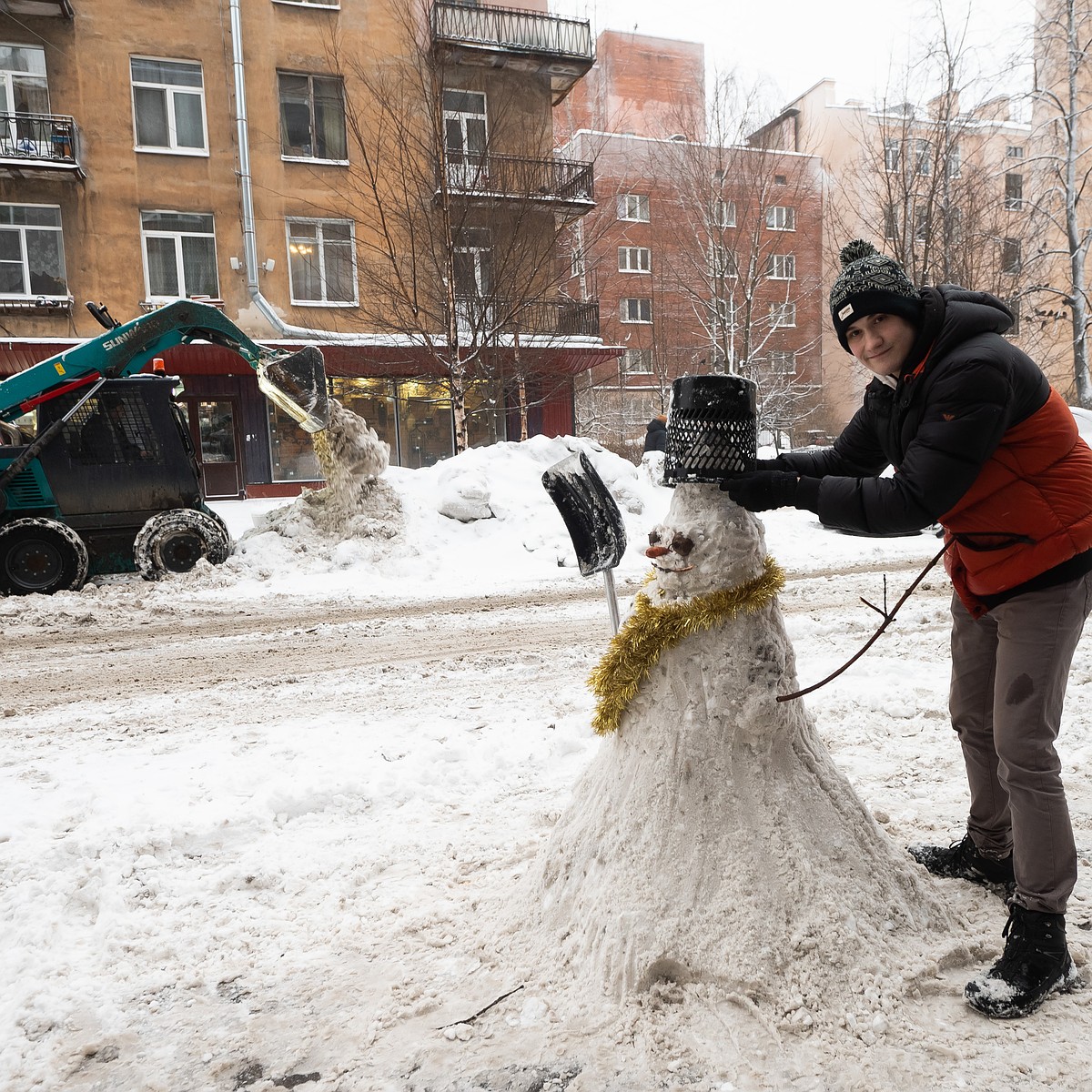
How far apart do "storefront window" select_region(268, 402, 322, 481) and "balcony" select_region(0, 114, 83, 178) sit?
20.6 ft

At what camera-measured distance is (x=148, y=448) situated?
28.7ft

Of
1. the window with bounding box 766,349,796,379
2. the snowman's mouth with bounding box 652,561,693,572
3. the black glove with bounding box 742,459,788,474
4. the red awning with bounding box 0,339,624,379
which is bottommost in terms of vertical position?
the snowman's mouth with bounding box 652,561,693,572

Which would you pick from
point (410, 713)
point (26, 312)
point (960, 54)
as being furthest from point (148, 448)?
point (960, 54)

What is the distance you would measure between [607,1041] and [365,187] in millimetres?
19300

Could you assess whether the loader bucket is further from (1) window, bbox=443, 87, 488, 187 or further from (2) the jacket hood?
(2) the jacket hood

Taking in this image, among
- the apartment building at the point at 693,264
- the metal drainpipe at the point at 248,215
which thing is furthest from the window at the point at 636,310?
the metal drainpipe at the point at 248,215

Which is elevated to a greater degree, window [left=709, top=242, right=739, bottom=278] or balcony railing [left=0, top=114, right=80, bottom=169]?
balcony railing [left=0, top=114, right=80, bottom=169]

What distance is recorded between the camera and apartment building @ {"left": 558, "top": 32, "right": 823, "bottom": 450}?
21.0m

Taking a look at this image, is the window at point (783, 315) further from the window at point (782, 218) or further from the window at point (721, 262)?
the window at point (721, 262)

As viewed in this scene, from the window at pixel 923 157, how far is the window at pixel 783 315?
8172mm

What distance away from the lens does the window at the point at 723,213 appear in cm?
2069

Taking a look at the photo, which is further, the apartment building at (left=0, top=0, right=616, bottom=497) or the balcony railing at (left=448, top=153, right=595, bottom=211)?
the apartment building at (left=0, top=0, right=616, bottom=497)

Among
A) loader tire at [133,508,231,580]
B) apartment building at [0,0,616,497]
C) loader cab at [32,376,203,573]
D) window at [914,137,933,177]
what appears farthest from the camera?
apartment building at [0,0,616,497]

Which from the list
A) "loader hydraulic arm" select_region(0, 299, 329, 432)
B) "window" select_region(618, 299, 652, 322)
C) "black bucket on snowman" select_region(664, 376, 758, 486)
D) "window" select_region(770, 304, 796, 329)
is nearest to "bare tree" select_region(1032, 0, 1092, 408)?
"window" select_region(770, 304, 796, 329)
